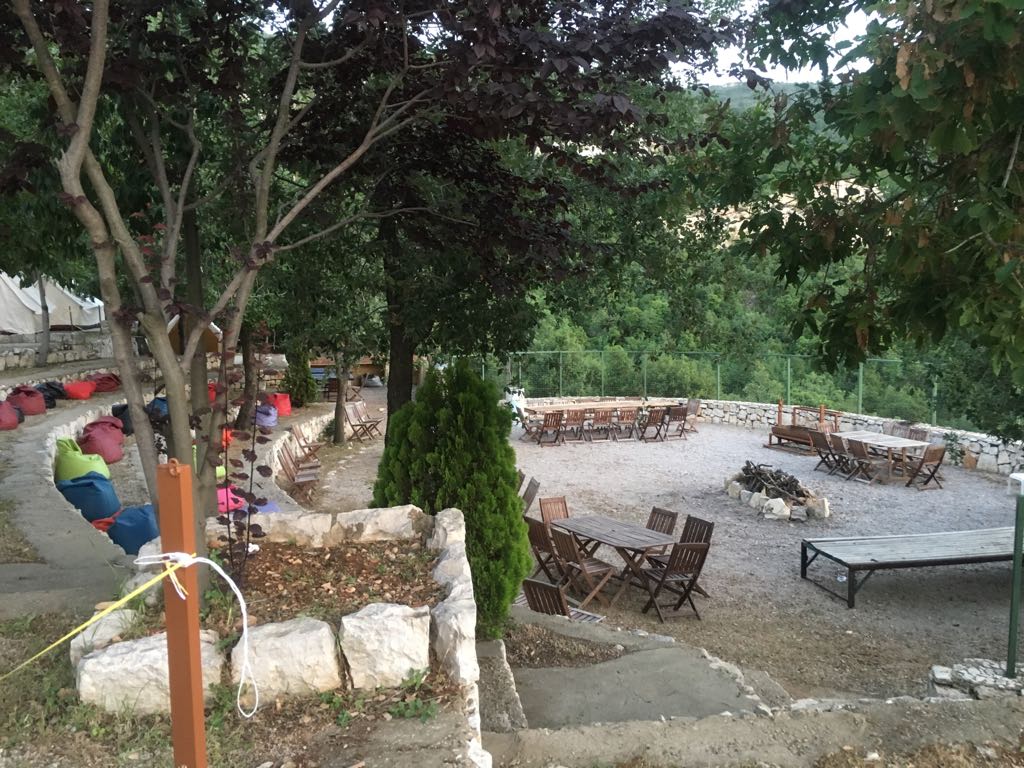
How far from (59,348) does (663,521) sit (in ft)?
53.6

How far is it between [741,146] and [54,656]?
5.39 metres

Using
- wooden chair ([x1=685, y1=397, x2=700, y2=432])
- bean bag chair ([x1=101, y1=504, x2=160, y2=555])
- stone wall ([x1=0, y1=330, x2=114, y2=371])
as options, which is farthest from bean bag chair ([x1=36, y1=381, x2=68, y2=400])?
wooden chair ([x1=685, y1=397, x2=700, y2=432])

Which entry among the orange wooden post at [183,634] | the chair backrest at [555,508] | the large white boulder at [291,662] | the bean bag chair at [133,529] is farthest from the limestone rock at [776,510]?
the orange wooden post at [183,634]

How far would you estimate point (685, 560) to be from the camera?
26.1ft

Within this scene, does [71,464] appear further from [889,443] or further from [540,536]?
[889,443]

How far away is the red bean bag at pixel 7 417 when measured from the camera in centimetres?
1049

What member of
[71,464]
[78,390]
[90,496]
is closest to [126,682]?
[90,496]

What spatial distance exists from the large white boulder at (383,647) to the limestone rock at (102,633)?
2.69ft

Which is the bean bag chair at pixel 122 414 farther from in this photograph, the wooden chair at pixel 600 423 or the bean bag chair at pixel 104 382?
the wooden chair at pixel 600 423

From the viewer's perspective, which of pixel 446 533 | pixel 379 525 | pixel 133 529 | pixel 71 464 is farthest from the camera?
pixel 71 464

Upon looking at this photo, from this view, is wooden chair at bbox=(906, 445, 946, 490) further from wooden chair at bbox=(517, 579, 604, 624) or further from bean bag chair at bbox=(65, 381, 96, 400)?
bean bag chair at bbox=(65, 381, 96, 400)

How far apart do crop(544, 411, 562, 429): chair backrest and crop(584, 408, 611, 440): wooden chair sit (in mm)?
1171

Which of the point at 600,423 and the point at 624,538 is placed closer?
the point at 624,538

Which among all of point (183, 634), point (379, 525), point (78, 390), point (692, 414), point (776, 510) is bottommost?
point (776, 510)
